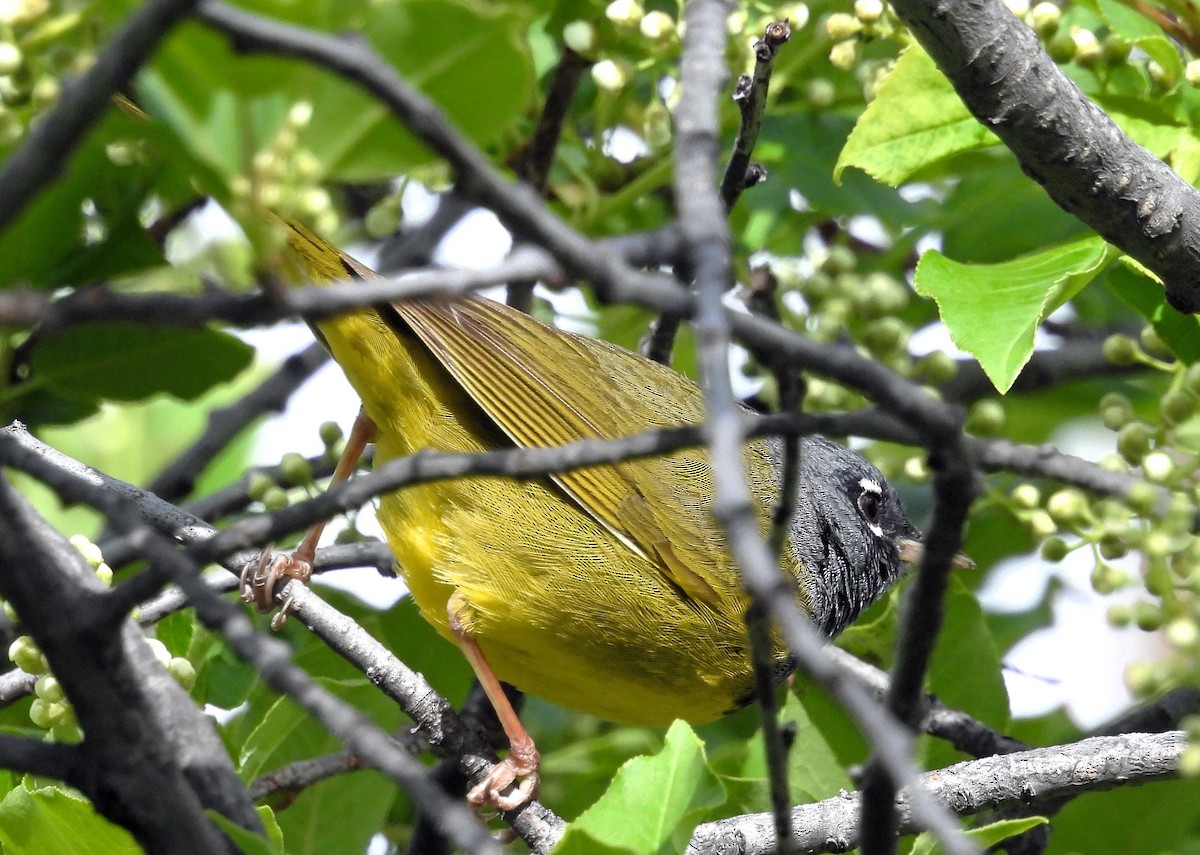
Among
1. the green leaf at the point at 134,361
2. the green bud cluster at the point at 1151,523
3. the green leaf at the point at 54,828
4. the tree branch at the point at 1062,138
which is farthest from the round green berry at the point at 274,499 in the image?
the tree branch at the point at 1062,138

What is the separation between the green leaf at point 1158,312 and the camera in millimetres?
3398

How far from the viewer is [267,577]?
12.4 ft

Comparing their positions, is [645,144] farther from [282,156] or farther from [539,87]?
[282,156]

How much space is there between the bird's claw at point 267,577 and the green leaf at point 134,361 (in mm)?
851

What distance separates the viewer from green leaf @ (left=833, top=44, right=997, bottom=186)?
3.44 meters

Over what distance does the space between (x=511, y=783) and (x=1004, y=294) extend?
6.46 ft

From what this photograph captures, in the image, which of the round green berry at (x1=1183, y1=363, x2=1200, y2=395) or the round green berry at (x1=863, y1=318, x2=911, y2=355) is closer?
the round green berry at (x1=1183, y1=363, x2=1200, y2=395)

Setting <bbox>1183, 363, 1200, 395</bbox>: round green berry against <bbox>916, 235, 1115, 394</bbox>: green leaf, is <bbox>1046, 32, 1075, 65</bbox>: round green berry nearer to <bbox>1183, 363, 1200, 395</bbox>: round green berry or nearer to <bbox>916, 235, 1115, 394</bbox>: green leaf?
<bbox>916, 235, 1115, 394</bbox>: green leaf

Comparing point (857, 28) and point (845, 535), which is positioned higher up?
point (857, 28)

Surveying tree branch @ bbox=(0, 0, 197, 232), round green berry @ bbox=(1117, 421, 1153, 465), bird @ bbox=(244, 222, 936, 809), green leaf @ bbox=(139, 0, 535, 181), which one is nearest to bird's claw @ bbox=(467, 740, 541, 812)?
bird @ bbox=(244, 222, 936, 809)

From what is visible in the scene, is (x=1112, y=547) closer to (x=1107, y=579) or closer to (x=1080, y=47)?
(x=1107, y=579)

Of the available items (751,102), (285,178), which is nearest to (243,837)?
(285,178)

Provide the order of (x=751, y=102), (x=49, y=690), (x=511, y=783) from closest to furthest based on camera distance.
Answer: (x=49, y=690) → (x=751, y=102) → (x=511, y=783)

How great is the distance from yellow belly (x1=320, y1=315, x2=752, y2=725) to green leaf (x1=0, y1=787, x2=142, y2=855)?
131 centimetres
